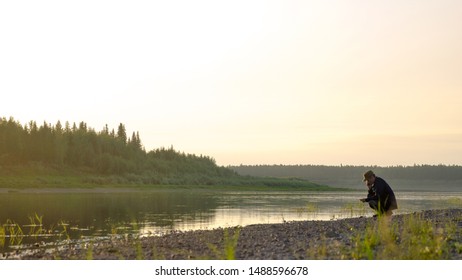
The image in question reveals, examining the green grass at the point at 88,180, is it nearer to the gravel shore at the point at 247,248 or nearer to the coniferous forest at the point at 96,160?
the coniferous forest at the point at 96,160

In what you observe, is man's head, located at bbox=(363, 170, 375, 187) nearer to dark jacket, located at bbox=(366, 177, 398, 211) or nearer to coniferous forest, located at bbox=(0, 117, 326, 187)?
dark jacket, located at bbox=(366, 177, 398, 211)

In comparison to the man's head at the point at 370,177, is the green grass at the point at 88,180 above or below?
above

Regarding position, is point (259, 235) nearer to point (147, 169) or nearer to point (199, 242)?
point (199, 242)

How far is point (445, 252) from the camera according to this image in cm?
1625

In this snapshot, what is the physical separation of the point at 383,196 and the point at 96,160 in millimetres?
115324

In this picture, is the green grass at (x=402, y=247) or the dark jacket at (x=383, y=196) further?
the dark jacket at (x=383, y=196)

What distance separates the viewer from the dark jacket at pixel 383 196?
982 inches

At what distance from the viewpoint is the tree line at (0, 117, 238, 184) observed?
12731 centimetres

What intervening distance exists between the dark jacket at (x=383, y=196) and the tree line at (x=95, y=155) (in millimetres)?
97353

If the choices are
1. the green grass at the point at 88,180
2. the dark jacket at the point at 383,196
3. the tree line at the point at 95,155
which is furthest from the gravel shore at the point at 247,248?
the tree line at the point at 95,155

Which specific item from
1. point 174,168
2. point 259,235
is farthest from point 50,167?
point 259,235

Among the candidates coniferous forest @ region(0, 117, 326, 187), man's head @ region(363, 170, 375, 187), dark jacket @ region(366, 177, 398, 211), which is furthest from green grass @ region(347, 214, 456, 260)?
coniferous forest @ region(0, 117, 326, 187)
